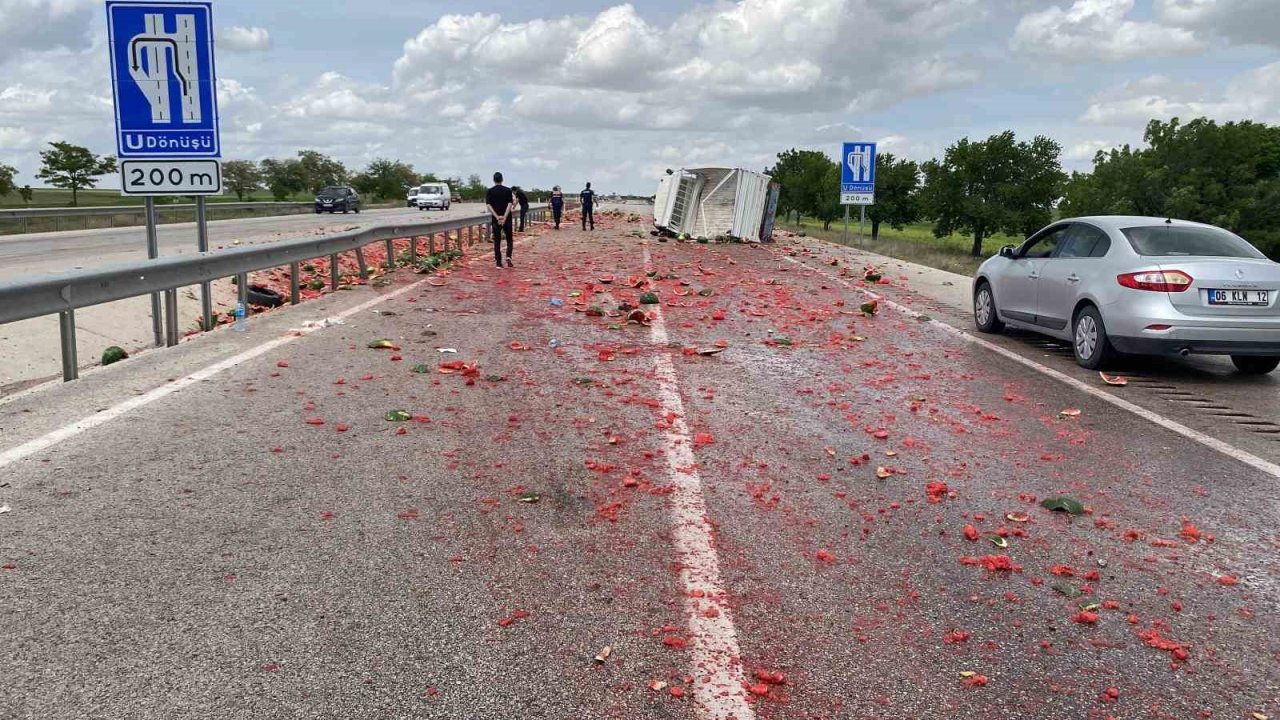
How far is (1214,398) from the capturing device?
890 cm

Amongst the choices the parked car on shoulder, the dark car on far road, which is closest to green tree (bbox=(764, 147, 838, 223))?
the parked car on shoulder

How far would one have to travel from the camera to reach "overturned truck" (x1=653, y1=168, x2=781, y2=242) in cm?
3547

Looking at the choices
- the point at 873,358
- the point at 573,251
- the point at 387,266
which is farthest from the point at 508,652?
the point at 573,251

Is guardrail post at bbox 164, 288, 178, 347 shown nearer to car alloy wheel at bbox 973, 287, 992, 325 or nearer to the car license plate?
car alloy wheel at bbox 973, 287, 992, 325

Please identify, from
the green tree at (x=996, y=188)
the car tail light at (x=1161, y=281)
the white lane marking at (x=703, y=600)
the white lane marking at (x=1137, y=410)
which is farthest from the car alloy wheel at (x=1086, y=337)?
the green tree at (x=996, y=188)

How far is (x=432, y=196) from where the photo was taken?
Answer: 233 ft

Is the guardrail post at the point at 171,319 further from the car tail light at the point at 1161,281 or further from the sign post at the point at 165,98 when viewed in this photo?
the car tail light at the point at 1161,281

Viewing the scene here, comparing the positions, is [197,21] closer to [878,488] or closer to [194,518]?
[194,518]

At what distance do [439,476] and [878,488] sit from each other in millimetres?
2566

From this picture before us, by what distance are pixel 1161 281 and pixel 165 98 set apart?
10700 mm

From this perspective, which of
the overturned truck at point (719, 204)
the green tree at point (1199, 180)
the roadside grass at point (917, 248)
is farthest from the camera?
the green tree at point (1199, 180)

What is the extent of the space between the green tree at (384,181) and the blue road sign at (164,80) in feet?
344

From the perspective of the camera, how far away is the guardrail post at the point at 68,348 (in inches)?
334

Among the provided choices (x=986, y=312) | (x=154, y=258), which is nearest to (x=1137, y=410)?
(x=986, y=312)
